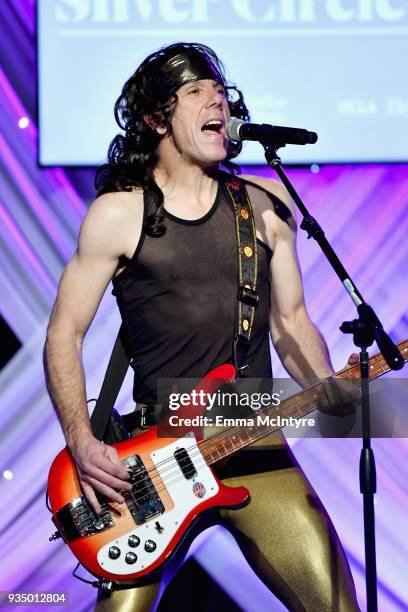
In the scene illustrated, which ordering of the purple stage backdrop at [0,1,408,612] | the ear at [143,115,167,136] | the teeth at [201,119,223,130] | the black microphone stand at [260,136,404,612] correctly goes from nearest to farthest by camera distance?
1. the black microphone stand at [260,136,404,612]
2. the teeth at [201,119,223,130]
3. the ear at [143,115,167,136]
4. the purple stage backdrop at [0,1,408,612]

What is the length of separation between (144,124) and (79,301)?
0.68 m

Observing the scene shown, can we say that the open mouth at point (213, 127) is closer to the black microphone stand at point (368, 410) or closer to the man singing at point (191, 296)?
the man singing at point (191, 296)

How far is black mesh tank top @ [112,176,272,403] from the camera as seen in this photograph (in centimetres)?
302

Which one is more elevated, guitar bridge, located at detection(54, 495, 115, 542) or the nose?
the nose

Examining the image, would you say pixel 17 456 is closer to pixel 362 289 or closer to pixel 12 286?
pixel 12 286

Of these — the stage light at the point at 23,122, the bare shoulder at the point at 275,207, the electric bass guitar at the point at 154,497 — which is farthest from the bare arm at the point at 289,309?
the stage light at the point at 23,122

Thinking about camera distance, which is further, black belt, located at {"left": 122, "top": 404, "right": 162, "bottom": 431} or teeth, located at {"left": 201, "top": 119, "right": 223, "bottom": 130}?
teeth, located at {"left": 201, "top": 119, "right": 223, "bottom": 130}

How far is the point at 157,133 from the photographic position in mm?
3320

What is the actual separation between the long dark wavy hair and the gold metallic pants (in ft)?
2.89

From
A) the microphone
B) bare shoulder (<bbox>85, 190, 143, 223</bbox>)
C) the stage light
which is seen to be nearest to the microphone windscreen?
the microphone

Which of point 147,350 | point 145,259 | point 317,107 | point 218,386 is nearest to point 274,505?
point 218,386

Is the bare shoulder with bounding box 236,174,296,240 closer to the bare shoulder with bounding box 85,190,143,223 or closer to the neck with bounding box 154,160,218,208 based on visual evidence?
the neck with bounding box 154,160,218,208

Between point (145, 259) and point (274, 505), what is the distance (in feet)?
2.62

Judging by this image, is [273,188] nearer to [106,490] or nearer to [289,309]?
[289,309]
